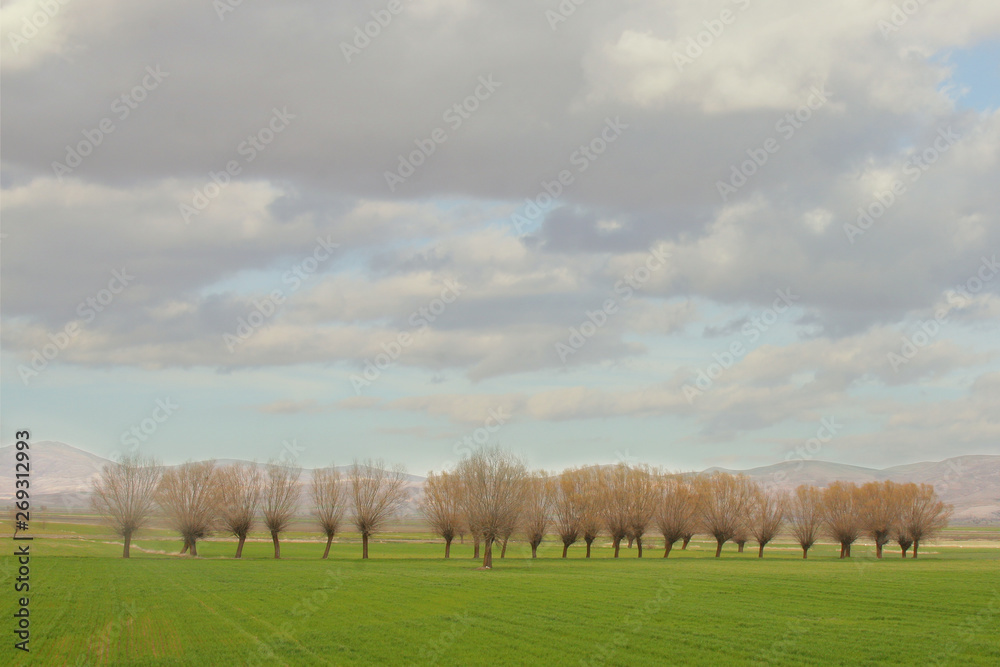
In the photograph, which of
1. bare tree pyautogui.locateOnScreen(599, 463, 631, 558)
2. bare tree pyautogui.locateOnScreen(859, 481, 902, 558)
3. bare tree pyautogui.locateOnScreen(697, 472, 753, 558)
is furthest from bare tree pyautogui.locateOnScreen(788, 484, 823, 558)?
bare tree pyautogui.locateOnScreen(599, 463, 631, 558)

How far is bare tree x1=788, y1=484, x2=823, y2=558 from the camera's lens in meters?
117

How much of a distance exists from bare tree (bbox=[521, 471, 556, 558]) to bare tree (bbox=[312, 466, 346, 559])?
2402 centimetres

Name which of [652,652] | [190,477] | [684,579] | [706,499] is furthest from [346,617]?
[706,499]

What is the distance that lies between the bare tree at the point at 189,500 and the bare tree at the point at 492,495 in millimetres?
34879

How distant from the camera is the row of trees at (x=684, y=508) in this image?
98.7 meters

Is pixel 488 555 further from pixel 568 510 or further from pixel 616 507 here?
pixel 616 507

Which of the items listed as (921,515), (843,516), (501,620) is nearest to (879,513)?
(843,516)

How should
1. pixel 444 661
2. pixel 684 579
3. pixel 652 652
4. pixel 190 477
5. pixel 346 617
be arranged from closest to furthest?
pixel 444 661
pixel 652 652
pixel 346 617
pixel 684 579
pixel 190 477

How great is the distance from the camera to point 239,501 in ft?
308

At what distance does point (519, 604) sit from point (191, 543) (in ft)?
215

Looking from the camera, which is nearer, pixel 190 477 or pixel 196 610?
pixel 196 610

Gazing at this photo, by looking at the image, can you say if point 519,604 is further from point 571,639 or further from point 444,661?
point 444,661

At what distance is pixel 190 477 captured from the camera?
101m

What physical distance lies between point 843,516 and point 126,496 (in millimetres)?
103630
